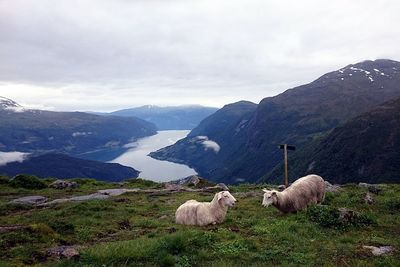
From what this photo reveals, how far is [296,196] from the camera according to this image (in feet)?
68.4

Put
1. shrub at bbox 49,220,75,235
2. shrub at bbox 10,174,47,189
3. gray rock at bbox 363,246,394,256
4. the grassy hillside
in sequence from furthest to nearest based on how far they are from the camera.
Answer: shrub at bbox 10,174,47,189
shrub at bbox 49,220,75,235
gray rock at bbox 363,246,394,256
the grassy hillside

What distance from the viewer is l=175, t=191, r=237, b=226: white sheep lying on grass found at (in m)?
19.0

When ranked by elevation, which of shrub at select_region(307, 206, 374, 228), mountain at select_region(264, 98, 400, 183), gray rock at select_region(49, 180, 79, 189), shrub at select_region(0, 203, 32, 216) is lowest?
mountain at select_region(264, 98, 400, 183)

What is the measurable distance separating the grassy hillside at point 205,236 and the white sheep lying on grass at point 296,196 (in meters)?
0.76

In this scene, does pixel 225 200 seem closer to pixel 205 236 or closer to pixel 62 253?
pixel 205 236

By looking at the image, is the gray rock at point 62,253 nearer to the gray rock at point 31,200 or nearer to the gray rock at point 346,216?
the gray rock at point 346,216

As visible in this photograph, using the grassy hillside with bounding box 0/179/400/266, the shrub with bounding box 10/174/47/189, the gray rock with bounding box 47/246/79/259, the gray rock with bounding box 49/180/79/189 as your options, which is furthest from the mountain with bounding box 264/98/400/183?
the gray rock with bounding box 47/246/79/259

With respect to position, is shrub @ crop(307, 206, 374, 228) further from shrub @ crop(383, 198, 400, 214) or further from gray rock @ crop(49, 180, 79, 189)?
gray rock @ crop(49, 180, 79, 189)

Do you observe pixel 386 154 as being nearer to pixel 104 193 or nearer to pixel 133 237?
pixel 104 193

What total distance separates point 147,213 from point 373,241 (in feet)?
43.1

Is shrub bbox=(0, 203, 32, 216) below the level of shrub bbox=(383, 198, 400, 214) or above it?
above

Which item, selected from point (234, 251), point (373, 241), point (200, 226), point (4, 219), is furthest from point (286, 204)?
point (4, 219)

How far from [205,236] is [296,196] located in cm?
801

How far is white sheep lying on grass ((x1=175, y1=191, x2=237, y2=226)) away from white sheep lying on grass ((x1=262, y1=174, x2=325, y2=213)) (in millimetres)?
2464
